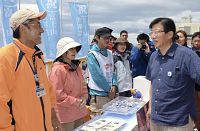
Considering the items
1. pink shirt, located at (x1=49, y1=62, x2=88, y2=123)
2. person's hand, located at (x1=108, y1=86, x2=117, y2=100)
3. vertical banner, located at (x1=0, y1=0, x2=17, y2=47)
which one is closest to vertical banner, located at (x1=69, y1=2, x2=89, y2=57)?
vertical banner, located at (x1=0, y1=0, x2=17, y2=47)

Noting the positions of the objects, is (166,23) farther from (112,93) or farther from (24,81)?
(112,93)

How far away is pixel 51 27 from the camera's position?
6664mm

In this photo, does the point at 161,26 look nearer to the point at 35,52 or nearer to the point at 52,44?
the point at 35,52

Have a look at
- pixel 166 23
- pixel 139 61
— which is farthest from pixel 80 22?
pixel 166 23

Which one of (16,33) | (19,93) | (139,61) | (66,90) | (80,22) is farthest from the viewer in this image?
(80,22)

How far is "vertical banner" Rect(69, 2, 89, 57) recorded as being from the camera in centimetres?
797

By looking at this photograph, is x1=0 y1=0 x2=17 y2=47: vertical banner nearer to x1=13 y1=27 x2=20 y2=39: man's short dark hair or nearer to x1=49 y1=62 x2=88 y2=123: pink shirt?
x1=49 y1=62 x2=88 y2=123: pink shirt

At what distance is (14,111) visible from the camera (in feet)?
5.70

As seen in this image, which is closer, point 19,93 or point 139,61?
point 19,93

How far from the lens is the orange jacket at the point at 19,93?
1639 mm

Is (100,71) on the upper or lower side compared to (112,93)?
upper

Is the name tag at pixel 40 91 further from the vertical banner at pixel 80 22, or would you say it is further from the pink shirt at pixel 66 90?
the vertical banner at pixel 80 22

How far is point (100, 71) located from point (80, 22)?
490 cm

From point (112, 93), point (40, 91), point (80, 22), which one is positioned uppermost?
point (80, 22)
